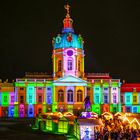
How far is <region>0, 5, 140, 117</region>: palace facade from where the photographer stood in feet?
271

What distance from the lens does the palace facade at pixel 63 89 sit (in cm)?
8256

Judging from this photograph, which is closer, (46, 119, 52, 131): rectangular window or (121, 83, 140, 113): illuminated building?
(46, 119, 52, 131): rectangular window

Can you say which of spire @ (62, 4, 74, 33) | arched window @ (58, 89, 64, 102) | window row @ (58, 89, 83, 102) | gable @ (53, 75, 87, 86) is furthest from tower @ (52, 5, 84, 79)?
window row @ (58, 89, 83, 102)

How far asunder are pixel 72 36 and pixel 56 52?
470 centimetres

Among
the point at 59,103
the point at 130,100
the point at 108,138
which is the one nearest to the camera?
the point at 108,138

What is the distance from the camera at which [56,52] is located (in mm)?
85750

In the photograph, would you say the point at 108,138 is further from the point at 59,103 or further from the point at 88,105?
the point at 59,103

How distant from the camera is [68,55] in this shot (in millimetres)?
84500

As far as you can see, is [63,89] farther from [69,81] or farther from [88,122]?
[88,122]

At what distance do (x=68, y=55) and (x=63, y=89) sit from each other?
7153 mm

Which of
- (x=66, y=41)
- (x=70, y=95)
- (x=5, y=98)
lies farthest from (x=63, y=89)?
(x=5, y=98)

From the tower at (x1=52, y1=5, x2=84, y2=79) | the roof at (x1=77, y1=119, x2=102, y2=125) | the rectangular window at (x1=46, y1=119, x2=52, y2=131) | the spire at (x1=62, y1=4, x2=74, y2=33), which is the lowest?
the rectangular window at (x1=46, y1=119, x2=52, y2=131)

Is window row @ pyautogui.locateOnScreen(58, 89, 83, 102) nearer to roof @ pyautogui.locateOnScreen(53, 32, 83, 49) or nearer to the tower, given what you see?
the tower

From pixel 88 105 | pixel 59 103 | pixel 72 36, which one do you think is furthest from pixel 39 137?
pixel 72 36
